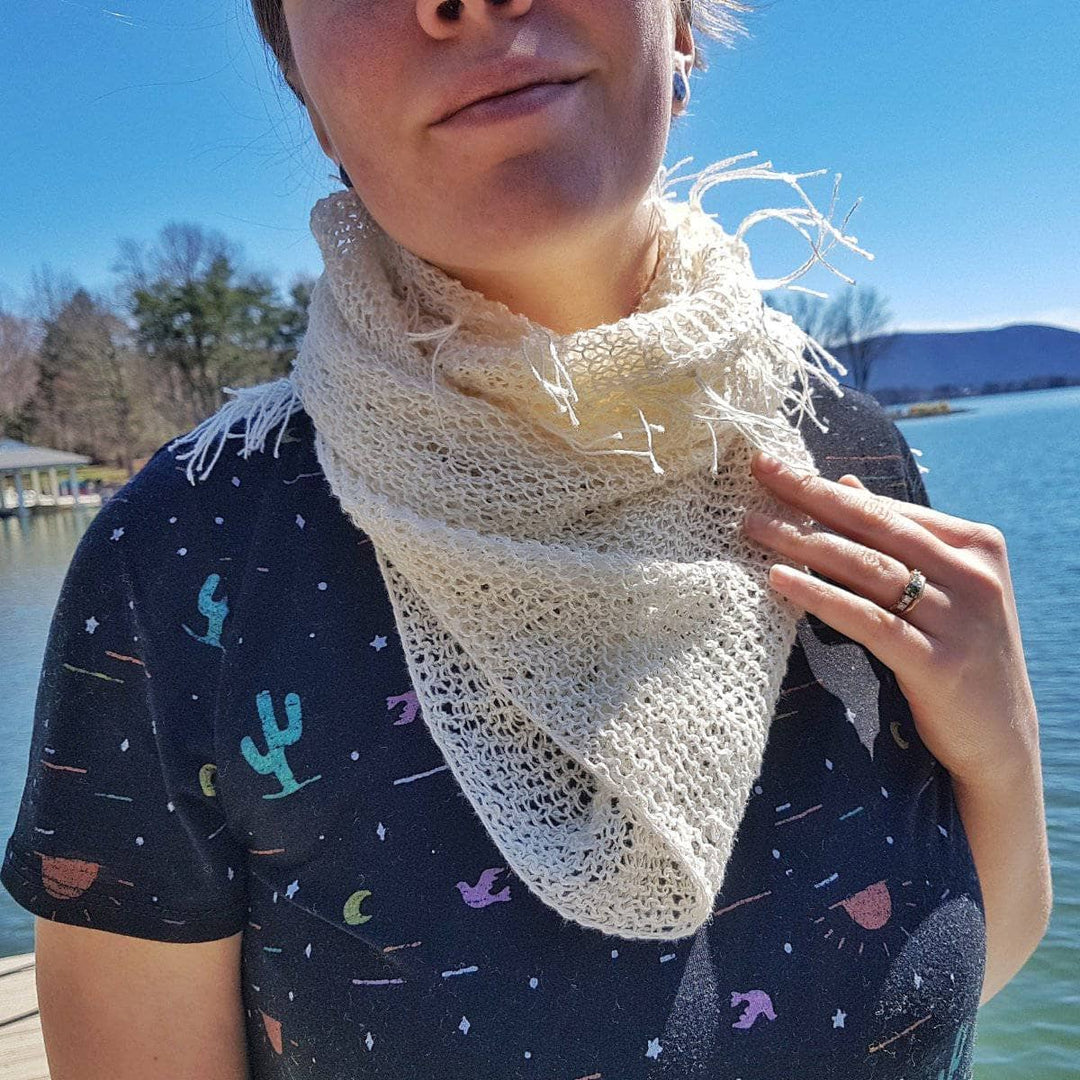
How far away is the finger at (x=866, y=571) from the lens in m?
1.02

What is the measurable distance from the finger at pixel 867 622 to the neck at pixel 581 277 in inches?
14.3

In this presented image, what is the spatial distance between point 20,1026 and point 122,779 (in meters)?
1.69

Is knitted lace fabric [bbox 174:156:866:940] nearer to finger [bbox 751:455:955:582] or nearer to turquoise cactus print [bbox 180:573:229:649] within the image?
finger [bbox 751:455:955:582]

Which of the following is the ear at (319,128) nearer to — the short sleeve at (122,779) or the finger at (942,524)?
the short sleeve at (122,779)

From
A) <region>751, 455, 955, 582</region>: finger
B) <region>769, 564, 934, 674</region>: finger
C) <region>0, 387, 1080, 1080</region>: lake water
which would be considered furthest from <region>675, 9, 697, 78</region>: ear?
<region>0, 387, 1080, 1080</region>: lake water

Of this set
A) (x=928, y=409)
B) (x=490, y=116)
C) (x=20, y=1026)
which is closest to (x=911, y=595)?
(x=490, y=116)

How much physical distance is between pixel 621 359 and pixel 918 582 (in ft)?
1.25

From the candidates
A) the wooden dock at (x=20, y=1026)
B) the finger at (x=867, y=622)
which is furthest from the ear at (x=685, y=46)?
the wooden dock at (x=20, y=1026)

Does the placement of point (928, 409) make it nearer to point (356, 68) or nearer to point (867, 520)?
point (867, 520)

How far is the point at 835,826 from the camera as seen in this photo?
0.98 metres

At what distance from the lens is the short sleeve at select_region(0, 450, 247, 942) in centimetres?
90

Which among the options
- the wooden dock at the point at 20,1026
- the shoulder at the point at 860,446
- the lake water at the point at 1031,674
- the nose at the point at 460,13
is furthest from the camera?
the lake water at the point at 1031,674

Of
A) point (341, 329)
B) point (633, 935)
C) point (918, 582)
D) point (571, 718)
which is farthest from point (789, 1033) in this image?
point (341, 329)

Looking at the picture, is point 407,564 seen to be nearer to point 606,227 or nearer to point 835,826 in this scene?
point 606,227
